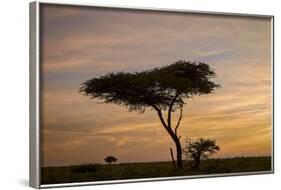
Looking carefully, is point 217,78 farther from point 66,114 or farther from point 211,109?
point 66,114

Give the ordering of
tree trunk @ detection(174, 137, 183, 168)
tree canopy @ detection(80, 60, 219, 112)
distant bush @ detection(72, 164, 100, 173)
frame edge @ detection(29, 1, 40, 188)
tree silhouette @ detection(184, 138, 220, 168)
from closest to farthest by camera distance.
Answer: frame edge @ detection(29, 1, 40, 188) < distant bush @ detection(72, 164, 100, 173) < tree canopy @ detection(80, 60, 219, 112) < tree trunk @ detection(174, 137, 183, 168) < tree silhouette @ detection(184, 138, 220, 168)

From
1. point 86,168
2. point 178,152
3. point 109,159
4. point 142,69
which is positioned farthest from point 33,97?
point 178,152

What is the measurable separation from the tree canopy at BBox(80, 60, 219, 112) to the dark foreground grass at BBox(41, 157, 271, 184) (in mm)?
691

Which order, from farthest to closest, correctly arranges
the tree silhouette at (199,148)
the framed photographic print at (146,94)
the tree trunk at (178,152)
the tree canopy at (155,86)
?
the tree silhouette at (199,148)
the tree trunk at (178,152)
the tree canopy at (155,86)
the framed photographic print at (146,94)

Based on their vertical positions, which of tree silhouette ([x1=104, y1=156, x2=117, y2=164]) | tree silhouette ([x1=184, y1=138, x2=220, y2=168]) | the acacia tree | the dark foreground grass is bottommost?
the dark foreground grass

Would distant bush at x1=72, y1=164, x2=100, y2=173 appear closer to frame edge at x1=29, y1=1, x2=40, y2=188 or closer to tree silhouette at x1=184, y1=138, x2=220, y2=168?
frame edge at x1=29, y1=1, x2=40, y2=188

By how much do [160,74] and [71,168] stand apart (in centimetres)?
152

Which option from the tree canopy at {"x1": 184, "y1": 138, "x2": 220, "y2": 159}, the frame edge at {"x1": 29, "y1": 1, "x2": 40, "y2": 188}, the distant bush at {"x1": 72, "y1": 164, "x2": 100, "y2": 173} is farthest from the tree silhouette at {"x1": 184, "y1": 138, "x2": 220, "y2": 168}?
the frame edge at {"x1": 29, "y1": 1, "x2": 40, "y2": 188}

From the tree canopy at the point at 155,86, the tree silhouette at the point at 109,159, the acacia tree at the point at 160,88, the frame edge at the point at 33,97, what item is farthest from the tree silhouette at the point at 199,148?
the frame edge at the point at 33,97

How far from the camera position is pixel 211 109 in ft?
28.9

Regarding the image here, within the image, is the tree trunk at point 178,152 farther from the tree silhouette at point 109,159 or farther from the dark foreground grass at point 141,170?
the tree silhouette at point 109,159

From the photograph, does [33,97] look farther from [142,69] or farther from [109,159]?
[142,69]

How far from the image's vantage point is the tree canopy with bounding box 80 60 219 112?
8.15m

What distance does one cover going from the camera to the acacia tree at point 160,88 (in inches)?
321
